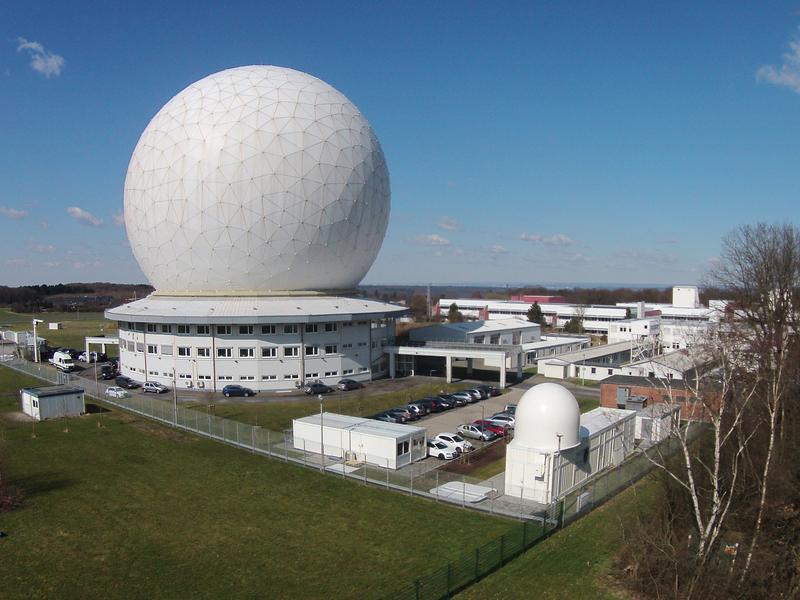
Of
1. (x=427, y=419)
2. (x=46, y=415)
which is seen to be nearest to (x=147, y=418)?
(x=46, y=415)

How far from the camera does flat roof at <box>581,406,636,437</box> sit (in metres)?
25.4

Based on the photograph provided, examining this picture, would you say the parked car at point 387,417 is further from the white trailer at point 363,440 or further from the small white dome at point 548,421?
the small white dome at point 548,421

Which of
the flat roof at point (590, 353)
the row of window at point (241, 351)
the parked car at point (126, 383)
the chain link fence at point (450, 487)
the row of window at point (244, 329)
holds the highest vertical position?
the row of window at point (244, 329)

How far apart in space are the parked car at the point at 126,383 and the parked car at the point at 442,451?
26.6m

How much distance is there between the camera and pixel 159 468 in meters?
24.7

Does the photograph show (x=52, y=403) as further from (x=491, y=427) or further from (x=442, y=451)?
(x=491, y=427)

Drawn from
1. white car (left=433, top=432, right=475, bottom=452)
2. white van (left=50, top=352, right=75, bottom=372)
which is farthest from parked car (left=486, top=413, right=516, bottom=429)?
white van (left=50, top=352, right=75, bottom=372)

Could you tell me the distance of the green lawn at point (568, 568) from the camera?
49.6 ft

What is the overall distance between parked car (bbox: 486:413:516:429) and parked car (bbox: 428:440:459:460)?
18.9 feet

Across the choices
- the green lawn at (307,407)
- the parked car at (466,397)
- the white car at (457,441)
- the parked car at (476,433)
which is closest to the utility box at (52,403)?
the green lawn at (307,407)

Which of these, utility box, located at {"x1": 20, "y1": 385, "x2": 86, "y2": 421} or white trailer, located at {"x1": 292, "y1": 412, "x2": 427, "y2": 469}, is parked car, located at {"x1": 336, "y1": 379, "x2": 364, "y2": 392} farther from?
utility box, located at {"x1": 20, "y1": 385, "x2": 86, "y2": 421}

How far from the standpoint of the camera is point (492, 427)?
101ft

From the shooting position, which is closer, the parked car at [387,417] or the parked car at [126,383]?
the parked car at [387,417]

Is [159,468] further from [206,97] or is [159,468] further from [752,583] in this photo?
[206,97]
